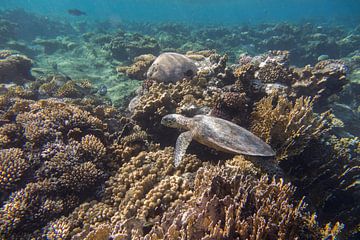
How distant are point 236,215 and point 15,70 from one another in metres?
11.5

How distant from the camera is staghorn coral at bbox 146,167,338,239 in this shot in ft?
7.60

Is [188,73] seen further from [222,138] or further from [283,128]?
[222,138]

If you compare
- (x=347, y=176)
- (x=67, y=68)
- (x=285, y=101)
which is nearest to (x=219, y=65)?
(x=285, y=101)

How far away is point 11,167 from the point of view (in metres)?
3.71

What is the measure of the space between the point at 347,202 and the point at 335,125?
422 cm

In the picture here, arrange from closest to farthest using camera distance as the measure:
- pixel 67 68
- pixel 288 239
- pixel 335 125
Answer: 1. pixel 288 239
2. pixel 335 125
3. pixel 67 68

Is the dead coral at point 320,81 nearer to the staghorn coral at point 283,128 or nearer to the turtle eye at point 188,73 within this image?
the staghorn coral at point 283,128

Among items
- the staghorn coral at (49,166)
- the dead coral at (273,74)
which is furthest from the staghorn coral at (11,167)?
the dead coral at (273,74)

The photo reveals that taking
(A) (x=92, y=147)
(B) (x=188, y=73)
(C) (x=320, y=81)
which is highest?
(C) (x=320, y=81)

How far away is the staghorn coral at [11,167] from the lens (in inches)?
142

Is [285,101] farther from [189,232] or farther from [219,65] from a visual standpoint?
[189,232]

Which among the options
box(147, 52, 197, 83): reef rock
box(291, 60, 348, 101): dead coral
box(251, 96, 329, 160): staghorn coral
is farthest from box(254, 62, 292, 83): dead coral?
box(147, 52, 197, 83): reef rock

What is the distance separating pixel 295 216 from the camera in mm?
2492

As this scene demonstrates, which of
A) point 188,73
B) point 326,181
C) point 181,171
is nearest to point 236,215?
point 181,171
